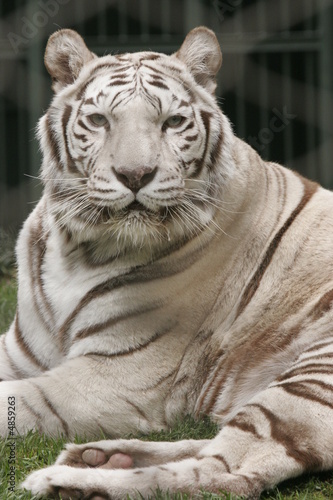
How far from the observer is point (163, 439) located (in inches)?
96.0

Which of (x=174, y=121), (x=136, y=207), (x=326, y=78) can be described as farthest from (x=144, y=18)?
(x=136, y=207)

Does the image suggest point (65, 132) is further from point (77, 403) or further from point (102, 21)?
point (102, 21)

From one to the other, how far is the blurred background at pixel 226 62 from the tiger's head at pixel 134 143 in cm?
221

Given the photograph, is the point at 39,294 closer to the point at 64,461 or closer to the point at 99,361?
the point at 99,361

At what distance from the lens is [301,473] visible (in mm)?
2027

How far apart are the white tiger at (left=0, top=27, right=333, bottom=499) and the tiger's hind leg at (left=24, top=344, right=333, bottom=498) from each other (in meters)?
0.07

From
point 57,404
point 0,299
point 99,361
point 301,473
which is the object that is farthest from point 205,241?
point 0,299

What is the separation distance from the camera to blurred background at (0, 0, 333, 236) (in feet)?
16.0

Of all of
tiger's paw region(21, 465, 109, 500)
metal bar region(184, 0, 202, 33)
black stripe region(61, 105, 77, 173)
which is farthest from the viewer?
metal bar region(184, 0, 202, 33)

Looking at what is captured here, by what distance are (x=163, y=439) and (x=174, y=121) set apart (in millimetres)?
864

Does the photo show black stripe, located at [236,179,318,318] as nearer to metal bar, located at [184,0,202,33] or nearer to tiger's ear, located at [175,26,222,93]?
tiger's ear, located at [175,26,222,93]

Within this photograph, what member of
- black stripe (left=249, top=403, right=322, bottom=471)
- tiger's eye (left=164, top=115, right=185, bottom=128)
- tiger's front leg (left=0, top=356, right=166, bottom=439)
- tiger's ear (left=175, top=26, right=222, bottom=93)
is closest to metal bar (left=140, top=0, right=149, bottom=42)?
tiger's ear (left=175, top=26, right=222, bottom=93)

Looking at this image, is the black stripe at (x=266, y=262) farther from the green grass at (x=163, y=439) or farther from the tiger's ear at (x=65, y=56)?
the tiger's ear at (x=65, y=56)

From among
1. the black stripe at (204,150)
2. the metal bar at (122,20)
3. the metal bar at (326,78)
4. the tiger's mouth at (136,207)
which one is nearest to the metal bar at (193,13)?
the metal bar at (122,20)
